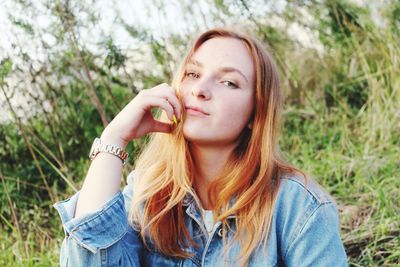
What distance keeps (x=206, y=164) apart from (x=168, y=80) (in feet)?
6.55

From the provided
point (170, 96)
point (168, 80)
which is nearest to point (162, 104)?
point (170, 96)

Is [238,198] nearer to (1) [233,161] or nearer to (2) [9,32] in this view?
(1) [233,161]

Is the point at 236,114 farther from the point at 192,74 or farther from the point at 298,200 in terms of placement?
the point at 298,200

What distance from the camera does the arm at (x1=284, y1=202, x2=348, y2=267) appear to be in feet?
5.77

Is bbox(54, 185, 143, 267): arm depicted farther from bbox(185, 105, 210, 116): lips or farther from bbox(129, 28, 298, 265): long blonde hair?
bbox(185, 105, 210, 116): lips

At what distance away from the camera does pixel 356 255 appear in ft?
8.88

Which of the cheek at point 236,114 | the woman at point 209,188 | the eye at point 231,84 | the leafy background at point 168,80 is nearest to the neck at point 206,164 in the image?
the woman at point 209,188

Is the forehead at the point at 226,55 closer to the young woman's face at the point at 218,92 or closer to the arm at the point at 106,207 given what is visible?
the young woman's face at the point at 218,92

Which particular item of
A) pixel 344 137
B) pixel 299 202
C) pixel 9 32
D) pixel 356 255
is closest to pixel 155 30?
pixel 9 32

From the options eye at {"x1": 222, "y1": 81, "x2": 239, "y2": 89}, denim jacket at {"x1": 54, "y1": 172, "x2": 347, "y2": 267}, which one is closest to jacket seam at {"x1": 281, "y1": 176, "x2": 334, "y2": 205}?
denim jacket at {"x1": 54, "y1": 172, "x2": 347, "y2": 267}

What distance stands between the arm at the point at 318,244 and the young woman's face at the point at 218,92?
395mm

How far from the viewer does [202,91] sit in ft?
6.11

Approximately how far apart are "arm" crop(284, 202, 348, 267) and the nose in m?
0.50

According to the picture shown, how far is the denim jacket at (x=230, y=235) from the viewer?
→ 1.75 meters
